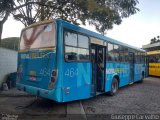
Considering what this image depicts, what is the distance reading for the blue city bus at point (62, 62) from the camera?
671 centimetres

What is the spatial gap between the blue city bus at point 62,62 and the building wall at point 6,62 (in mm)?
3719

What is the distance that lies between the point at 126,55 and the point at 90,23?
3.63 m

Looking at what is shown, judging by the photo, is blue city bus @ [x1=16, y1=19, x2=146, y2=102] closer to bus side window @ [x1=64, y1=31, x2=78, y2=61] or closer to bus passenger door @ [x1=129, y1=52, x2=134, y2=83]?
bus side window @ [x1=64, y1=31, x2=78, y2=61]

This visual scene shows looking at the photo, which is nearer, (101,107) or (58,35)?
(58,35)

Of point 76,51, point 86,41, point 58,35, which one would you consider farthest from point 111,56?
point 58,35

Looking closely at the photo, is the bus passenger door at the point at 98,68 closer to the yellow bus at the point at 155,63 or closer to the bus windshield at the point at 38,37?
the bus windshield at the point at 38,37

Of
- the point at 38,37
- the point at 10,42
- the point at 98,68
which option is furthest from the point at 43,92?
the point at 10,42

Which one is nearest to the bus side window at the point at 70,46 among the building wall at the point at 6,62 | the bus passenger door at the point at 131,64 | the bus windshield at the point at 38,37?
the bus windshield at the point at 38,37

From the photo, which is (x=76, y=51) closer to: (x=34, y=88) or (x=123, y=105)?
(x=34, y=88)

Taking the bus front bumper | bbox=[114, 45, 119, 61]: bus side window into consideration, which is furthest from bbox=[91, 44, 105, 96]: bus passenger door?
the bus front bumper

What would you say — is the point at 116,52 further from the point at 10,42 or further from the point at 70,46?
the point at 10,42

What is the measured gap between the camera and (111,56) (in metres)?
10.1

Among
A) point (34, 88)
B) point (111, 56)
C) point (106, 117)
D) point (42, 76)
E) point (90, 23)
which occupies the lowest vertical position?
point (106, 117)

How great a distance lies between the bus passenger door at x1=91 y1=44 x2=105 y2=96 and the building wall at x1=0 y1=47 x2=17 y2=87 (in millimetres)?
5559
